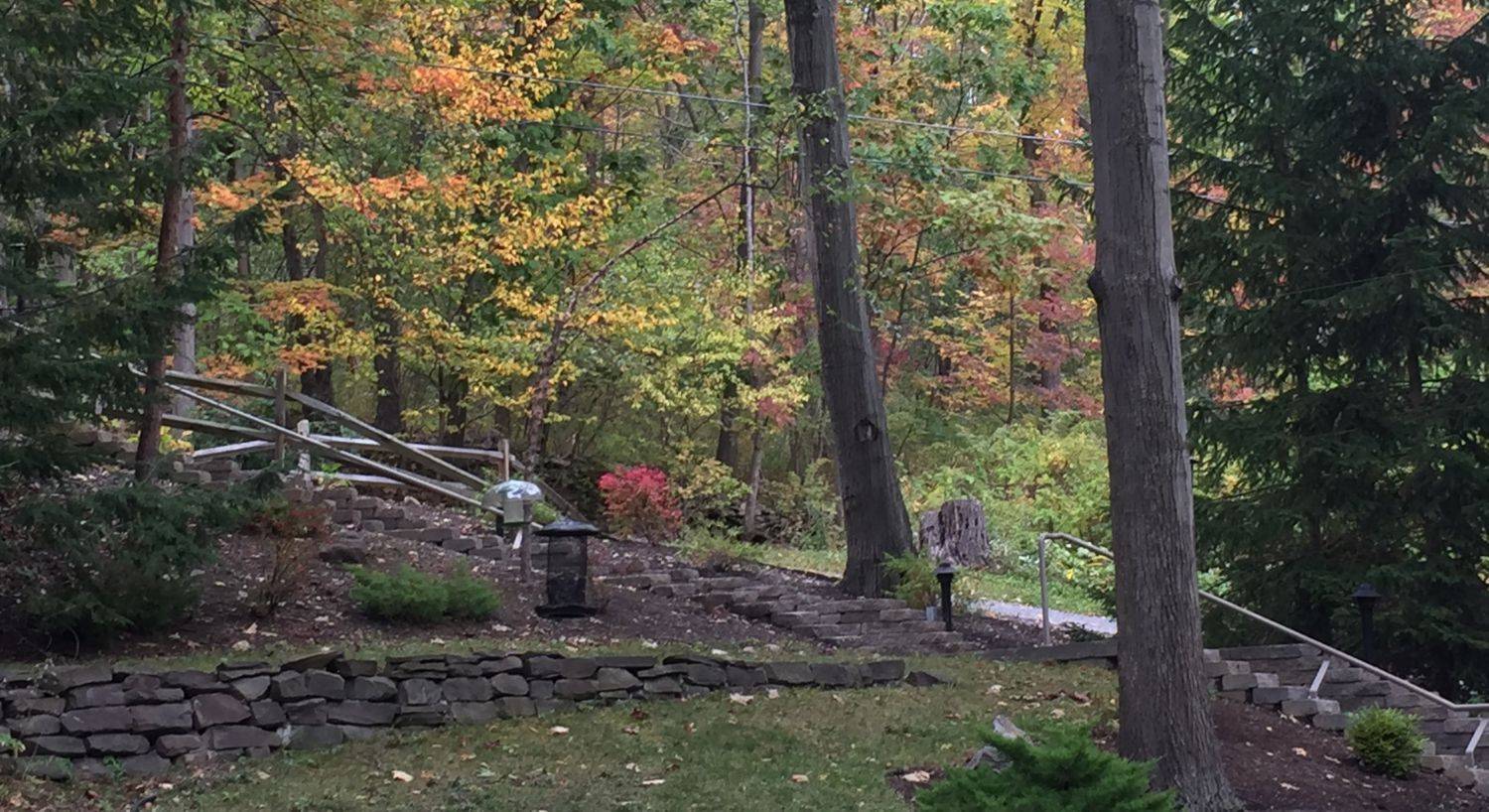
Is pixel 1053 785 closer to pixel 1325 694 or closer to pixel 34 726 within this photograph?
pixel 34 726

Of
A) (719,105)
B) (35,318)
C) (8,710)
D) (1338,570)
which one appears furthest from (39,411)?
(719,105)

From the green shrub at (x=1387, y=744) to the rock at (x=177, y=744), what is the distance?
6.56 m

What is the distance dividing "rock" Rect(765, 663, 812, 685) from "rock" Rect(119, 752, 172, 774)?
3643mm

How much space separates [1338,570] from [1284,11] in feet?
14.6

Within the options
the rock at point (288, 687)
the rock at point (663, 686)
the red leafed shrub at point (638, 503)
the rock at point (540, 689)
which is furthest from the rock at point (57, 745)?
the red leafed shrub at point (638, 503)

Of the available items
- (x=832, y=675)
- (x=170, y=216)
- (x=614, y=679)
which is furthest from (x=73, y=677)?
(x=832, y=675)

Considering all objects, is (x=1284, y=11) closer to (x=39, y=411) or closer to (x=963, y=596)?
(x=963, y=596)

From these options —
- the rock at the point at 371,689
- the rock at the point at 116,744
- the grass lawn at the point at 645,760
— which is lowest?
the grass lawn at the point at 645,760

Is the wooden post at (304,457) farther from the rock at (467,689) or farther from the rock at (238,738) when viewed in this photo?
the rock at (238,738)

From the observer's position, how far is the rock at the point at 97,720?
257 inches

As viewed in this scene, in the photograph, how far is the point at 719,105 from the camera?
65.7 feet

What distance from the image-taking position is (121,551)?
25.4 ft

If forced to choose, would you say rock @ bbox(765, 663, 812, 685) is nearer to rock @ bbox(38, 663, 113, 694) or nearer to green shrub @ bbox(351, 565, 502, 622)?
green shrub @ bbox(351, 565, 502, 622)

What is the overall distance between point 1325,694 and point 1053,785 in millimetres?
5666
